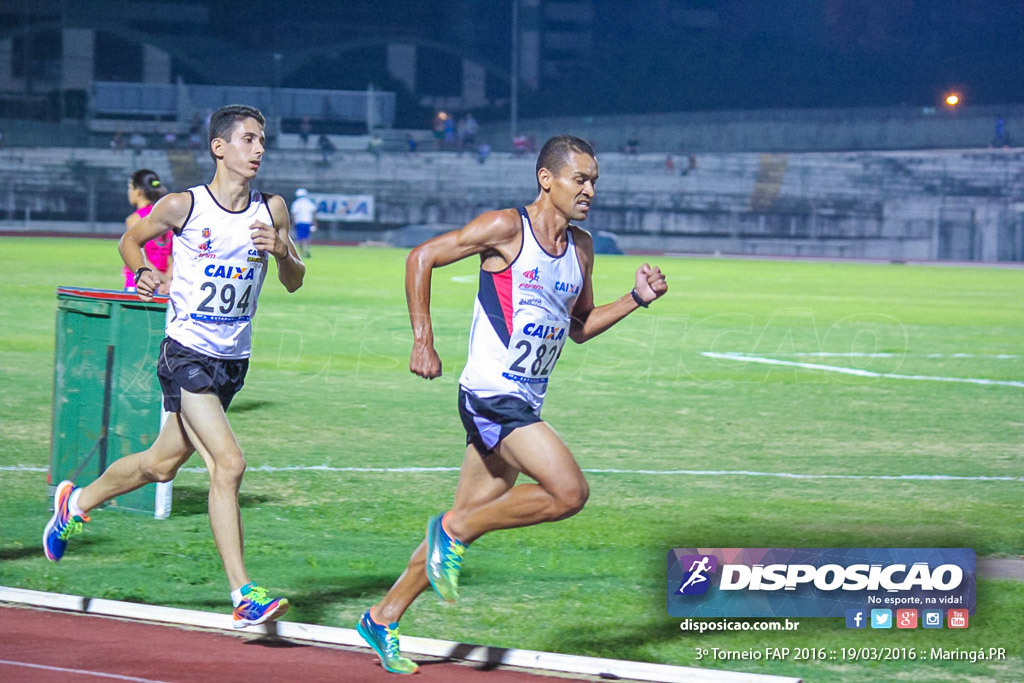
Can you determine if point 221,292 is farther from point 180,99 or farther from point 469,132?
point 180,99

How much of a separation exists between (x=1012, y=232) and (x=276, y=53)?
A: 43059 millimetres

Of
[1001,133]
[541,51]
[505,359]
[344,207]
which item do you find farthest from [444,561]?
[541,51]

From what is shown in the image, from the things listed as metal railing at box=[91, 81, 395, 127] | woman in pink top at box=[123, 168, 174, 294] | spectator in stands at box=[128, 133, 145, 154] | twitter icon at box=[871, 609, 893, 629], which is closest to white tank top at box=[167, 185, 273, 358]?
twitter icon at box=[871, 609, 893, 629]

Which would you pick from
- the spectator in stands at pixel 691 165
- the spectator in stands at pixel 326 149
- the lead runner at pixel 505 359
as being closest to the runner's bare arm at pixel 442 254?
the lead runner at pixel 505 359

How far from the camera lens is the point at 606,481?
28.7ft

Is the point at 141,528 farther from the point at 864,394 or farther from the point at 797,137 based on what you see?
the point at 797,137

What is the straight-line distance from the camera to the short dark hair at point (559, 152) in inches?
188

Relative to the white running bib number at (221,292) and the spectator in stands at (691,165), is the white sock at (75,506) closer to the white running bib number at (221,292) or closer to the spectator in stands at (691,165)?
the white running bib number at (221,292)

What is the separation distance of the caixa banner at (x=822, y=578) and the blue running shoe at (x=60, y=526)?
2753mm

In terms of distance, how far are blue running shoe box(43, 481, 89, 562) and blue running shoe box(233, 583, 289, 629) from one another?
4.44ft

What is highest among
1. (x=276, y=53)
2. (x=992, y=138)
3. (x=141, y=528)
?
(x=276, y=53)

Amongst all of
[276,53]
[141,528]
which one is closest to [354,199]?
[276,53]

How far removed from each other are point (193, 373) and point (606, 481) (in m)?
4.15

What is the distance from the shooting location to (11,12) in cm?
7025
